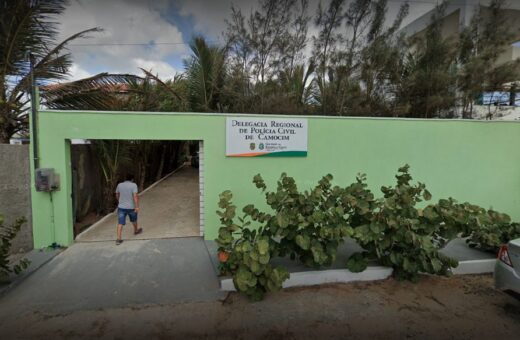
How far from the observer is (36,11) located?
5.05 m

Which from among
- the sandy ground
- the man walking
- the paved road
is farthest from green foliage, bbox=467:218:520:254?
the man walking

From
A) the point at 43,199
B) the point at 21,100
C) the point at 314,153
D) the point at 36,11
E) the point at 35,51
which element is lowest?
the point at 43,199

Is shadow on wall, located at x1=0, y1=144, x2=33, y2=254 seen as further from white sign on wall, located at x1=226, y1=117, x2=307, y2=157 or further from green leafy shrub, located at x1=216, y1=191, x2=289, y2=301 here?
green leafy shrub, located at x1=216, y1=191, x2=289, y2=301

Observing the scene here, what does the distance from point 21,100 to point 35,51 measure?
1.00m

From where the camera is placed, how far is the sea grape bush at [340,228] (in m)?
3.51

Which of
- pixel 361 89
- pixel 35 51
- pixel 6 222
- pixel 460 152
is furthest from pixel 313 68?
pixel 6 222

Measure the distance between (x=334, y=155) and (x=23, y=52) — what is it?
658 centimetres

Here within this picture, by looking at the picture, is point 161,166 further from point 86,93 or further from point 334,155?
point 334,155

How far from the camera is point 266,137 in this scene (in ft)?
18.7

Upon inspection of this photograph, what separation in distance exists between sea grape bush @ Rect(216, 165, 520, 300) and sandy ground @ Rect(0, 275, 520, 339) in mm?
342

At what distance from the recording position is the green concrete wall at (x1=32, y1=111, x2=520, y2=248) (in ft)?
16.5

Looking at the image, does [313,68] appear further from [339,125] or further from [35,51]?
[35,51]

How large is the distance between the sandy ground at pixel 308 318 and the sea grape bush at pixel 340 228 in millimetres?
342

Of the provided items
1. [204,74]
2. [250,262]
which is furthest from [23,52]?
[250,262]
